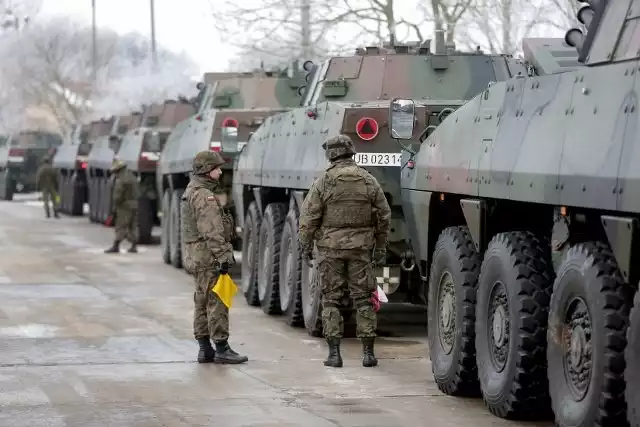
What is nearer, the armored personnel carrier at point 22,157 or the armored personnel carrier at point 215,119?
the armored personnel carrier at point 215,119

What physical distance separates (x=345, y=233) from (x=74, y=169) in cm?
2617

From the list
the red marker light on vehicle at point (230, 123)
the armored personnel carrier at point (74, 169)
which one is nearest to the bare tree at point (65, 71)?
the armored personnel carrier at point (74, 169)

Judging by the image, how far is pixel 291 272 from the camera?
1456 cm

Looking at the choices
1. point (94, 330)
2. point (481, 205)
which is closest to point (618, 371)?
point (481, 205)

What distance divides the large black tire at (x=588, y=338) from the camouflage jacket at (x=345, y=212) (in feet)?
10.4

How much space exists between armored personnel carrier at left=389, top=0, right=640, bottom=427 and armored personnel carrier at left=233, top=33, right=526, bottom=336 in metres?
1.70

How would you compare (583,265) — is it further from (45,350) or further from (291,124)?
(291,124)

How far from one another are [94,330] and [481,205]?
5.37 metres

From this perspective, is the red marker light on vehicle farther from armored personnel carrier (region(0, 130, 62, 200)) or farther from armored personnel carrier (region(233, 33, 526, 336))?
armored personnel carrier (region(0, 130, 62, 200))

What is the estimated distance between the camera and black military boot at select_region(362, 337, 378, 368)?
11.7 m

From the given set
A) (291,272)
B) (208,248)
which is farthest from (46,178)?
(208,248)

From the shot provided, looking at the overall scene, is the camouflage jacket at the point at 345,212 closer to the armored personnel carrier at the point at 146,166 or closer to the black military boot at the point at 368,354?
the black military boot at the point at 368,354

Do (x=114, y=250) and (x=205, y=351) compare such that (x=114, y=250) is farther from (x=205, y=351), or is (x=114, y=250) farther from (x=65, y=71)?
(x=65, y=71)

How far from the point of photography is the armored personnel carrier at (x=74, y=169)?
121 feet
